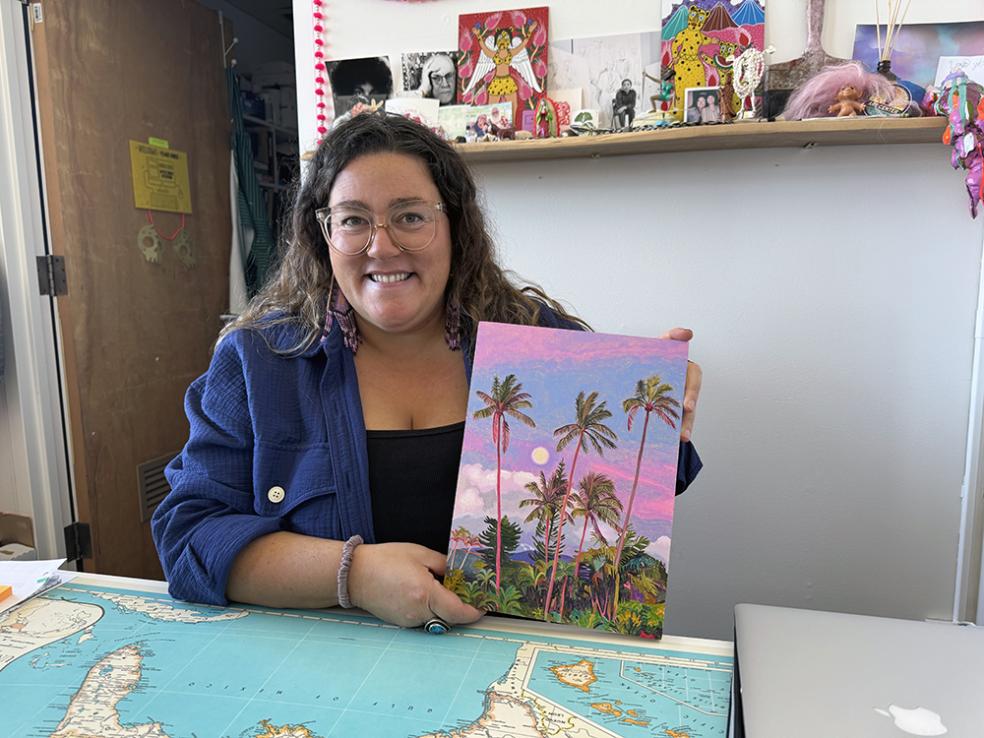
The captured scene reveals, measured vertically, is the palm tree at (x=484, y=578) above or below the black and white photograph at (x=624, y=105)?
below

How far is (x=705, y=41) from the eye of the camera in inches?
64.8

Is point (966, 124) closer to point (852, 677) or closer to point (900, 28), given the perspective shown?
point (900, 28)

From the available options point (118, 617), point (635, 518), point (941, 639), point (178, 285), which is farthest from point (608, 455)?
point (178, 285)

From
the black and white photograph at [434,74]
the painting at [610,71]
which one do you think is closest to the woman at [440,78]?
the black and white photograph at [434,74]

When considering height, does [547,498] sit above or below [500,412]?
below

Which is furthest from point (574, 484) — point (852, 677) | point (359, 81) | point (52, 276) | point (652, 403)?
point (52, 276)

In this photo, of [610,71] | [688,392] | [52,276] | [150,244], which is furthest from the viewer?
[150,244]

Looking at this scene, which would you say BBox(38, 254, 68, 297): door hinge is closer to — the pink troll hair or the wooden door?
the wooden door

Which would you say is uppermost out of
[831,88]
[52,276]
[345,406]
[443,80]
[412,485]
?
[443,80]

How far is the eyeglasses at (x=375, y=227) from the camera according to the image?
1.04 meters

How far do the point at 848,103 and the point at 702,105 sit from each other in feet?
1.02

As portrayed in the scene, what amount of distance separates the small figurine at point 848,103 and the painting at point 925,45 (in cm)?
11

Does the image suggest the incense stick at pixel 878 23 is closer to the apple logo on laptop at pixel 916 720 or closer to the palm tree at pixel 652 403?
the palm tree at pixel 652 403

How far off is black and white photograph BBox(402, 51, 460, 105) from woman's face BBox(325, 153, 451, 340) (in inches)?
34.2
